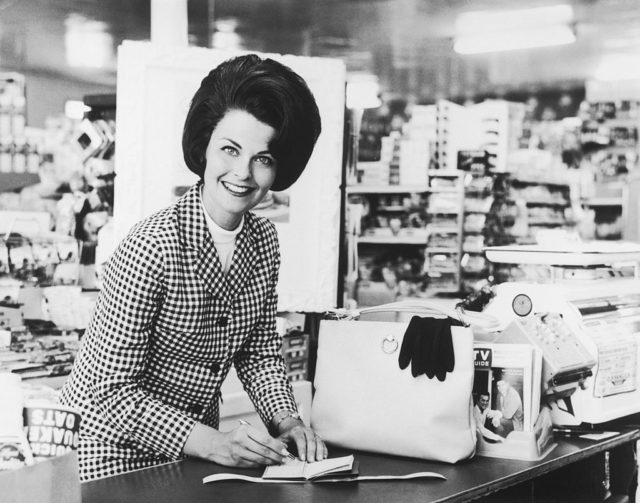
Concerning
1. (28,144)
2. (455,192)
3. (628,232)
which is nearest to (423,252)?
(455,192)

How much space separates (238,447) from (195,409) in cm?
26

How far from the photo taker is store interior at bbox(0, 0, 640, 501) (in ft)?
11.8

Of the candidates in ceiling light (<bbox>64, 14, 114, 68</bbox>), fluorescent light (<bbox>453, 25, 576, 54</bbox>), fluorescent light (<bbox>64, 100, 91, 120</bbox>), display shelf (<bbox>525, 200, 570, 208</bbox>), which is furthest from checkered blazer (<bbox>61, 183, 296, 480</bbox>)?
display shelf (<bbox>525, 200, 570, 208</bbox>)

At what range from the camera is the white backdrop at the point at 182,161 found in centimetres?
384

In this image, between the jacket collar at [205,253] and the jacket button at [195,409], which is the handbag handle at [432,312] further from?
the jacket button at [195,409]

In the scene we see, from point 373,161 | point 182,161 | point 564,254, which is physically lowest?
point 564,254

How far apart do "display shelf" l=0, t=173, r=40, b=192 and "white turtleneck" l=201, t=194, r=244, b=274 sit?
10.2ft

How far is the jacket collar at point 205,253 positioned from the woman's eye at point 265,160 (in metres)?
0.16

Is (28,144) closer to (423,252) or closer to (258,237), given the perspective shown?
(258,237)

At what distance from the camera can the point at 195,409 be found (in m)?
2.06

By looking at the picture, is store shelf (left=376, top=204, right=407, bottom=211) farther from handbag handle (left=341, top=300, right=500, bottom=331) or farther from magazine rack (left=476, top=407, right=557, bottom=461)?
magazine rack (left=476, top=407, right=557, bottom=461)

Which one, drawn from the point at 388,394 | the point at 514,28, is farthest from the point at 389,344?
the point at 514,28

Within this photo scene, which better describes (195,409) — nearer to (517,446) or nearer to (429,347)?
(429,347)

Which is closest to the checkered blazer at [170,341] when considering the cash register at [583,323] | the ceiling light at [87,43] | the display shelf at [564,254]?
the cash register at [583,323]
